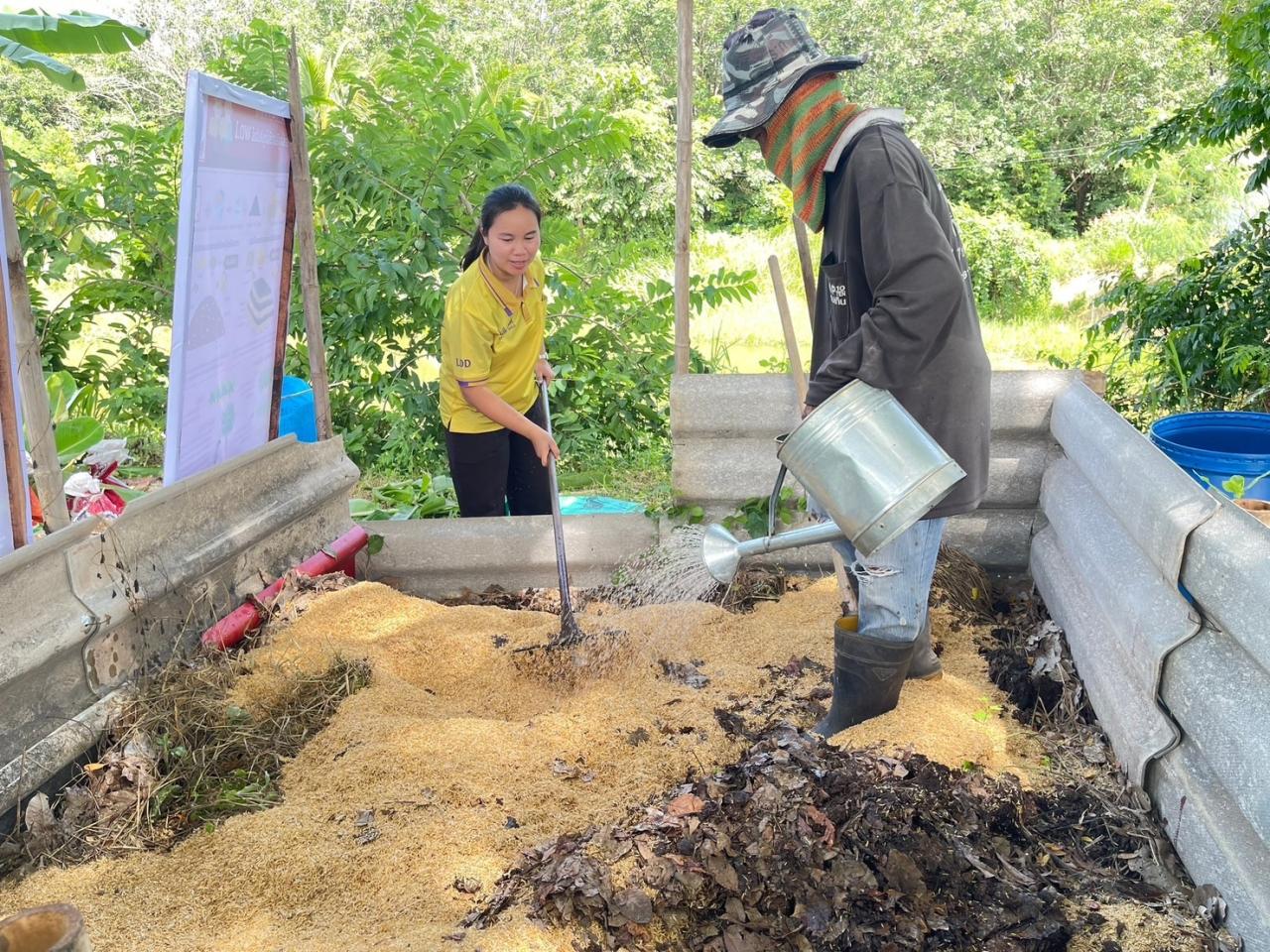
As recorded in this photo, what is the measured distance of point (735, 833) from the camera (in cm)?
232

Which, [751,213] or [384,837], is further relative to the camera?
[751,213]

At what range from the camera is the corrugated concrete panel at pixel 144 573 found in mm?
2492

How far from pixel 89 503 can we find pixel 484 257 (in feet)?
5.68

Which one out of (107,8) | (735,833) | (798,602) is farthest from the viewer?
(107,8)

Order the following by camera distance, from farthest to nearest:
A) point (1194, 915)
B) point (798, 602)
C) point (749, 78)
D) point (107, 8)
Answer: point (107, 8)
point (798, 602)
point (749, 78)
point (1194, 915)

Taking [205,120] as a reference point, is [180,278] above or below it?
below

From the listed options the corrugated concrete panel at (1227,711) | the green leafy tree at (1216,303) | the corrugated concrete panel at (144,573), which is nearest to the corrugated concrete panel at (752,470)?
the corrugated concrete panel at (144,573)

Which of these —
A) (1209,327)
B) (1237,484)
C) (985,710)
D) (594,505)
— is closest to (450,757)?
(985,710)

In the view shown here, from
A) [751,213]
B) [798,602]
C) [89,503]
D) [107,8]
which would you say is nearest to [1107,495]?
[798,602]

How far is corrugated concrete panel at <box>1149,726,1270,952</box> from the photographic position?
6.43 ft

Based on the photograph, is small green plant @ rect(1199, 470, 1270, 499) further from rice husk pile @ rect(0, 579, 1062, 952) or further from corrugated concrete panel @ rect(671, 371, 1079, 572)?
rice husk pile @ rect(0, 579, 1062, 952)

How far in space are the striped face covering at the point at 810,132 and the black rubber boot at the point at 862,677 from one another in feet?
3.85

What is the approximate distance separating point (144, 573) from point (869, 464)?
2076mm

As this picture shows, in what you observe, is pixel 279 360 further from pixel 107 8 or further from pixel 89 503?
pixel 107 8
